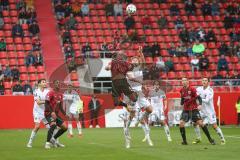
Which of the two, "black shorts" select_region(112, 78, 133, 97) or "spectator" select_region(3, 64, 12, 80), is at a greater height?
"spectator" select_region(3, 64, 12, 80)

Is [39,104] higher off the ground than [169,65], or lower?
lower

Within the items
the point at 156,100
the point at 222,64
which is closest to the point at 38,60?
the point at 156,100

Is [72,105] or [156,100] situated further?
[156,100]

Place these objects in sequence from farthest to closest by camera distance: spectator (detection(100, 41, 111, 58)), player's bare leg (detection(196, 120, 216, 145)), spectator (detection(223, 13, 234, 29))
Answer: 1. spectator (detection(223, 13, 234, 29))
2. spectator (detection(100, 41, 111, 58))
3. player's bare leg (detection(196, 120, 216, 145))

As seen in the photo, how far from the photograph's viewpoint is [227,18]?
4753 cm

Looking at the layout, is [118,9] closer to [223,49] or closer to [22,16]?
[22,16]

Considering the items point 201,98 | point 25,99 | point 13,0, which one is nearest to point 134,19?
point 13,0

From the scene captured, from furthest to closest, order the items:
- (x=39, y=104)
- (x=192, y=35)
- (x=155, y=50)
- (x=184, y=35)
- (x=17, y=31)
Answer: (x=192, y=35)
(x=184, y=35)
(x=155, y=50)
(x=17, y=31)
(x=39, y=104)

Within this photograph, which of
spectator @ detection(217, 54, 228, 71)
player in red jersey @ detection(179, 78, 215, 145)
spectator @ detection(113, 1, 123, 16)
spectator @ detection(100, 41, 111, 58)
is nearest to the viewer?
player in red jersey @ detection(179, 78, 215, 145)

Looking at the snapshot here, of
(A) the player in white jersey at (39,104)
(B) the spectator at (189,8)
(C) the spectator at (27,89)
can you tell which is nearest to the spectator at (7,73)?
(C) the spectator at (27,89)

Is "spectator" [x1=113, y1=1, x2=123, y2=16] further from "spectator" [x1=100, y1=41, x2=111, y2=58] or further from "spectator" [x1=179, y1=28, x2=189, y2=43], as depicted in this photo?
"spectator" [x1=179, y1=28, x2=189, y2=43]

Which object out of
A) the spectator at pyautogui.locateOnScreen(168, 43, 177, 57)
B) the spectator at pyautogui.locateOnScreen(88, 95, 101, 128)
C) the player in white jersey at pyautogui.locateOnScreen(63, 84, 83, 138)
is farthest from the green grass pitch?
the spectator at pyautogui.locateOnScreen(168, 43, 177, 57)

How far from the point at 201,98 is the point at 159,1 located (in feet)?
88.2

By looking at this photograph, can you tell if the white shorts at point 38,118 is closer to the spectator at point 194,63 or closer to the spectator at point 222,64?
the spectator at point 194,63
